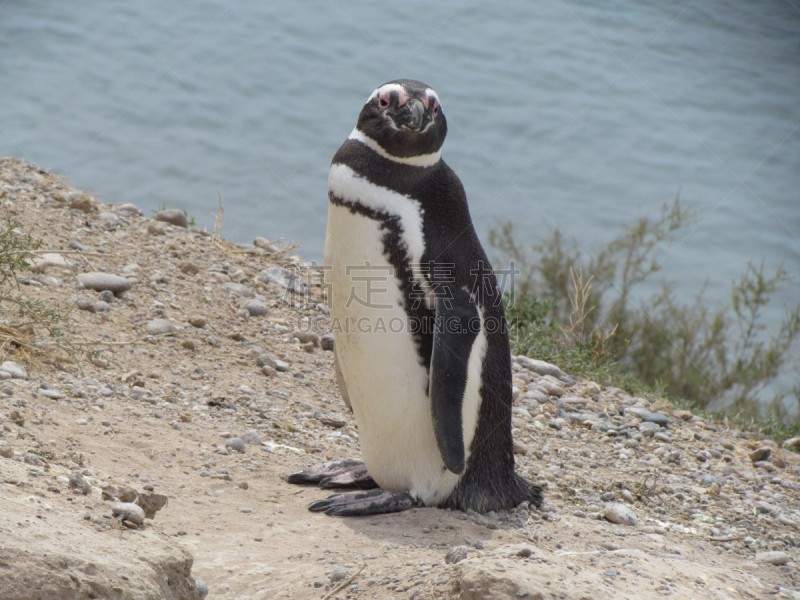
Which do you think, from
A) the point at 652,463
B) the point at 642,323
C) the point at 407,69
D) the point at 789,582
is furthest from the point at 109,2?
the point at 789,582

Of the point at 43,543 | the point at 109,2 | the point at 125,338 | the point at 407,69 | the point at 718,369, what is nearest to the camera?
the point at 43,543

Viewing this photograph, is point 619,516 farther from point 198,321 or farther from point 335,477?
point 198,321

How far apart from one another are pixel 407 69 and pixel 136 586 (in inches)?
467

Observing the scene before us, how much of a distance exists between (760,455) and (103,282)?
322 centimetres

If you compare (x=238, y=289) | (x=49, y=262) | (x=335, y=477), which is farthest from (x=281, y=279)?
(x=335, y=477)

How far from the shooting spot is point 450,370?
321 cm

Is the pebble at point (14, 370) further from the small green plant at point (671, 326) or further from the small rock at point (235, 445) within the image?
the small green plant at point (671, 326)

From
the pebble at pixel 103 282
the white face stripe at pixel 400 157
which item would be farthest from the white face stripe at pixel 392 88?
the pebble at pixel 103 282

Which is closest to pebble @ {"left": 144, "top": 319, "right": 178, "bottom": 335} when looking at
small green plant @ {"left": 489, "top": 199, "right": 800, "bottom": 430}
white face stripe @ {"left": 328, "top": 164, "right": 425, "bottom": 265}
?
white face stripe @ {"left": 328, "top": 164, "right": 425, "bottom": 265}

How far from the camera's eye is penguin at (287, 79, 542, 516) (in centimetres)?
324

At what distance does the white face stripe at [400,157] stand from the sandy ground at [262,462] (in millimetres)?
1146

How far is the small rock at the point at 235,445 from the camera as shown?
3.78 meters

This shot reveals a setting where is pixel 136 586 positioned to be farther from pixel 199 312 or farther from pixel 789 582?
pixel 199 312

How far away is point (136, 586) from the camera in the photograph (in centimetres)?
219
